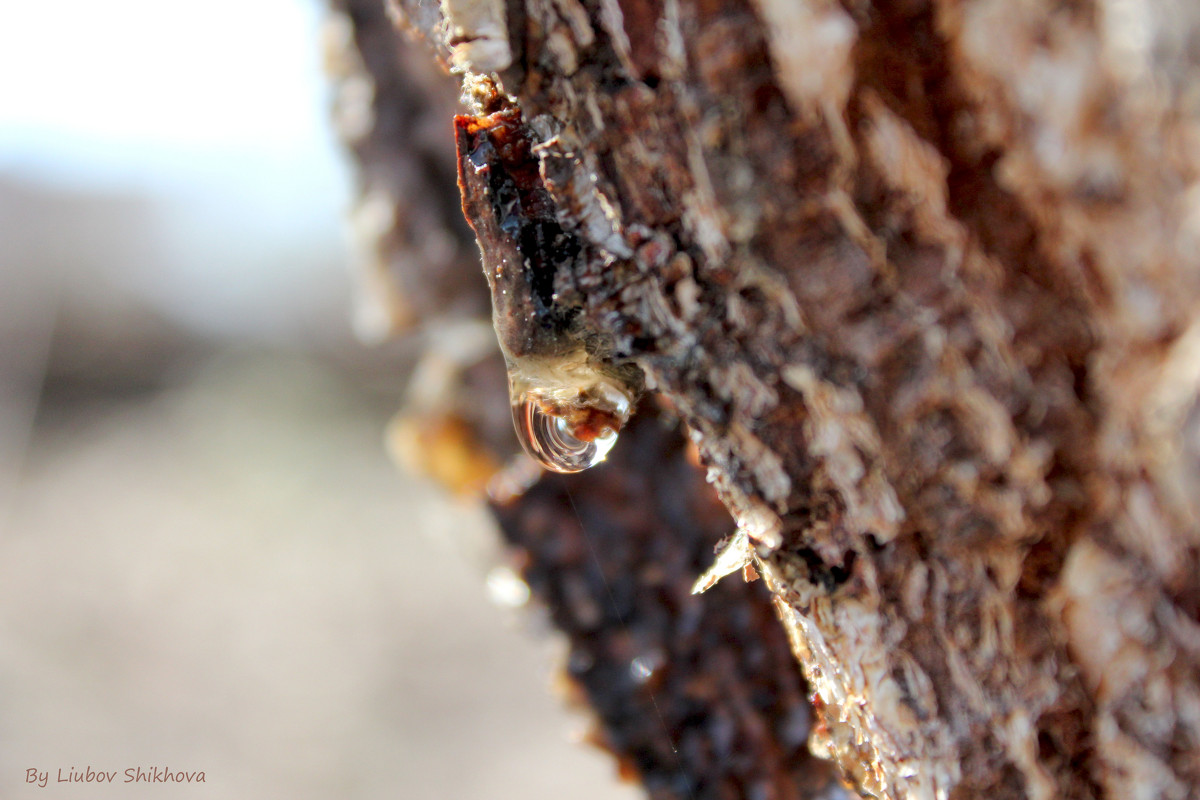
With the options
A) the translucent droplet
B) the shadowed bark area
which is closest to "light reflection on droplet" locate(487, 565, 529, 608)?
the shadowed bark area

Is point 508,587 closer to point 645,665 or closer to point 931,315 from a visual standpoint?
point 645,665

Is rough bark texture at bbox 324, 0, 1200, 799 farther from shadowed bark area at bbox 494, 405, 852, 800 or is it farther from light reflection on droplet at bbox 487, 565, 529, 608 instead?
light reflection on droplet at bbox 487, 565, 529, 608

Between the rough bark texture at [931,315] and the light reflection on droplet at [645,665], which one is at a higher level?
the rough bark texture at [931,315]

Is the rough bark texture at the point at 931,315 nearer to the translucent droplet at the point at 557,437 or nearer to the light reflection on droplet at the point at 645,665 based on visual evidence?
the translucent droplet at the point at 557,437

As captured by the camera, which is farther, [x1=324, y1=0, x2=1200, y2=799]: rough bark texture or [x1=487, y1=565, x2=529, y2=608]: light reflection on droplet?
[x1=487, y1=565, x2=529, y2=608]: light reflection on droplet

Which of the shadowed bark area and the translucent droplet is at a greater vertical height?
the translucent droplet

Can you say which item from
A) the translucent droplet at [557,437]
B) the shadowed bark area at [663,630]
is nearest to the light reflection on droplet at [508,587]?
the shadowed bark area at [663,630]

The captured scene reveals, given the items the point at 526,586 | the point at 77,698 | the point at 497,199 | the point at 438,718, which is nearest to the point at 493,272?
the point at 497,199
